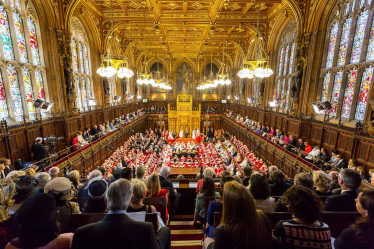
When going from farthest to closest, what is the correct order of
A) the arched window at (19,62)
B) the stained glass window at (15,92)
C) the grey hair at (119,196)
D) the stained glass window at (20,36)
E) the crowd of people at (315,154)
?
the stained glass window at (20,36) < the stained glass window at (15,92) < the arched window at (19,62) < the crowd of people at (315,154) < the grey hair at (119,196)

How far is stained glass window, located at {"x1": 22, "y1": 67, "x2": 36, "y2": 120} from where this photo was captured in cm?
830

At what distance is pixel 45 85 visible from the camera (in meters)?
9.28

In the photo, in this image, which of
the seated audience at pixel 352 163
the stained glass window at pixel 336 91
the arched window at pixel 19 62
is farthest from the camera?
the stained glass window at pixel 336 91

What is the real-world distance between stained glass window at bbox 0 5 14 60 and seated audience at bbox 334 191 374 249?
11234 mm

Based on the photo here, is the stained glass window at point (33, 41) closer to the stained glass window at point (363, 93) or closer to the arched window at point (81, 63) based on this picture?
the arched window at point (81, 63)

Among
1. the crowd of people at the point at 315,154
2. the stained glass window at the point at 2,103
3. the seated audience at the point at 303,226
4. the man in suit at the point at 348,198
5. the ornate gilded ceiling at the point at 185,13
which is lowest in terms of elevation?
the crowd of people at the point at 315,154

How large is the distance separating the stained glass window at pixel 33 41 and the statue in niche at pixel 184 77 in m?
21.7

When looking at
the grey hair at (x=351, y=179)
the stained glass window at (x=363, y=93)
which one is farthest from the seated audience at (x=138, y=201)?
the stained glass window at (x=363, y=93)

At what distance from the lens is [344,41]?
27.2ft

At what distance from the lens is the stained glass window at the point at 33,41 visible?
8.45m

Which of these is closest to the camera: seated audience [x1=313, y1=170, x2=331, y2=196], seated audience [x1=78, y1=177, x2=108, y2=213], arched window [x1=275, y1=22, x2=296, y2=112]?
seated audience [x1=78, y1=177, x2=108, y2=213]

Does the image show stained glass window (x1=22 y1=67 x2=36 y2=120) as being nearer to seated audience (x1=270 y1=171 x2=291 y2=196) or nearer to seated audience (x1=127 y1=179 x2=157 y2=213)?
seated audience (x1=127 y1=179 x2=157 y2=213)

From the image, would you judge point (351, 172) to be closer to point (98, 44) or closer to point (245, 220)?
point (245, 220)

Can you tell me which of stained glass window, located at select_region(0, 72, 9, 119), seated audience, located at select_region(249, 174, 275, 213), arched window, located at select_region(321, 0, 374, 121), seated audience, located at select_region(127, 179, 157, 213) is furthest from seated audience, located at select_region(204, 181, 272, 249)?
stained glass window, located at select_region(0, 72, 9, 119)
